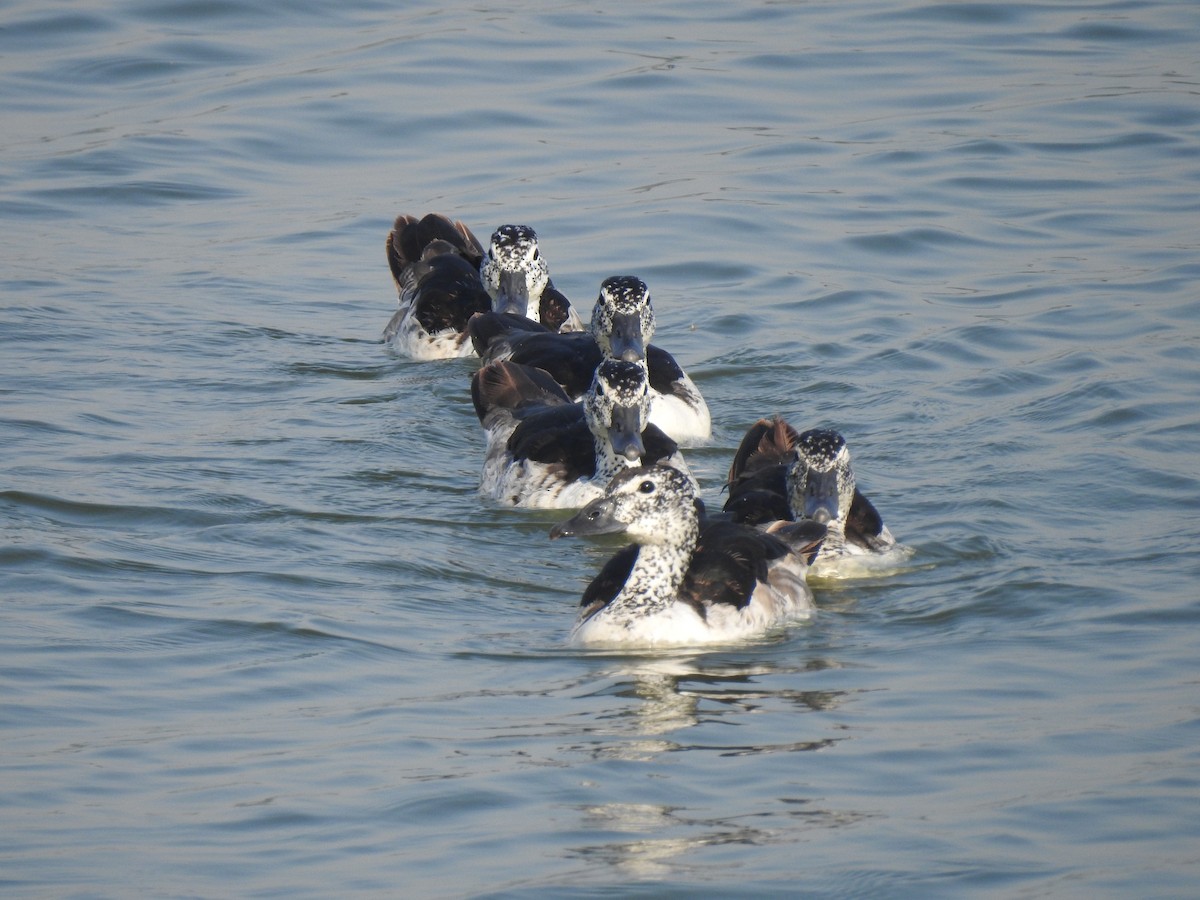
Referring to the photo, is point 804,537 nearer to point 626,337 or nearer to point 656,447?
point 656,447

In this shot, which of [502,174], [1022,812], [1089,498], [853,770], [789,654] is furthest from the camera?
[502,174]

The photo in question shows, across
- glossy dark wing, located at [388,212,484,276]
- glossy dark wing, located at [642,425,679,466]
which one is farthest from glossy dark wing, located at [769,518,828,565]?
glossy dark wing, located at [388,212,484,276]

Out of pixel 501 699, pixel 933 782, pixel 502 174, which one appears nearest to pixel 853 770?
pixel 933 782

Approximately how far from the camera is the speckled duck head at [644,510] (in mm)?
9008

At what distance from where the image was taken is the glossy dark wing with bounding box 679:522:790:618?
9102 mm

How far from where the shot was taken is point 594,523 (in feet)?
29.7

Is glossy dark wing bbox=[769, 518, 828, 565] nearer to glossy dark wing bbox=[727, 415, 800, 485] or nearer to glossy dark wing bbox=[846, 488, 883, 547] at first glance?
glossy dark wing bbox=[846, 488, 883, 547]

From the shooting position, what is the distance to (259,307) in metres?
15.9

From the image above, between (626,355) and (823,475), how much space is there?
299 cm

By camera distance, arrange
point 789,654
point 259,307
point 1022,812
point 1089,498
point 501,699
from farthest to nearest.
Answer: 1. point 259,307
2. point 1089,498
3. point 789,654
4. point 501,699
5. point 1022,812

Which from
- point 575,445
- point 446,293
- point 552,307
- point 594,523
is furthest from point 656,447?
point 446,293

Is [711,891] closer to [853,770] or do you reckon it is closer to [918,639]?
[853,770]

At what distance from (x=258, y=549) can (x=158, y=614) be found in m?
1.26

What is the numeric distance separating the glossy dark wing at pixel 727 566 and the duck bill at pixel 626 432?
1.49 meters
